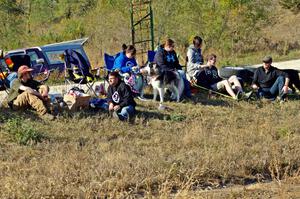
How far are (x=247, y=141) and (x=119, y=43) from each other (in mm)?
20008

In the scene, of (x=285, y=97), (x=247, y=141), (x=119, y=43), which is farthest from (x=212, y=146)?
(x=119, y=43)

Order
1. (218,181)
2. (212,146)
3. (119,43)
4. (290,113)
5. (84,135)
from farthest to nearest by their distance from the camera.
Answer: (119,43)
(290,113)
(84,135)
(212,146)
(218,181)

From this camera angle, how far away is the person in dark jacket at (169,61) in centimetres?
1034

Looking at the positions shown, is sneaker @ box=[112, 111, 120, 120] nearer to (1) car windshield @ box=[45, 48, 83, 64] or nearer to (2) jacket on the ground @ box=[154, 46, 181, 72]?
(2) jacket on the ground @ box=[154, 46, 181, 72]

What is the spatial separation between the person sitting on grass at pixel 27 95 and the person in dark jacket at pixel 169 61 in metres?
2.47

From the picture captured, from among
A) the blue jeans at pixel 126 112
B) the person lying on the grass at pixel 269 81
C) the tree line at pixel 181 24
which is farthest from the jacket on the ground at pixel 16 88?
the tree line at pixel 181 24

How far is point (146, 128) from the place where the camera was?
8.34 meters

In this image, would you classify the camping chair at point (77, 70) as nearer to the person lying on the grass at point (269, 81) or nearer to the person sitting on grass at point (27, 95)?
the person sitting on grass at point (27, 95)

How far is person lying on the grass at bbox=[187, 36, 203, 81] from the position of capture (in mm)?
10781

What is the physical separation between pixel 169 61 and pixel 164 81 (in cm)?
78

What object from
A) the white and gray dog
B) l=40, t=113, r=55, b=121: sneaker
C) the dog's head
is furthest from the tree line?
l=40, t=113, r=55, b=121: sneaker

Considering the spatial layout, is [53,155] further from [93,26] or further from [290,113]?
[93,26]

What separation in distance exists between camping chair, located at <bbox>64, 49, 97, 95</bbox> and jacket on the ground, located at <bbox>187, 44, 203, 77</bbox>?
1936mm

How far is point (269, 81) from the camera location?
34.8 feet
